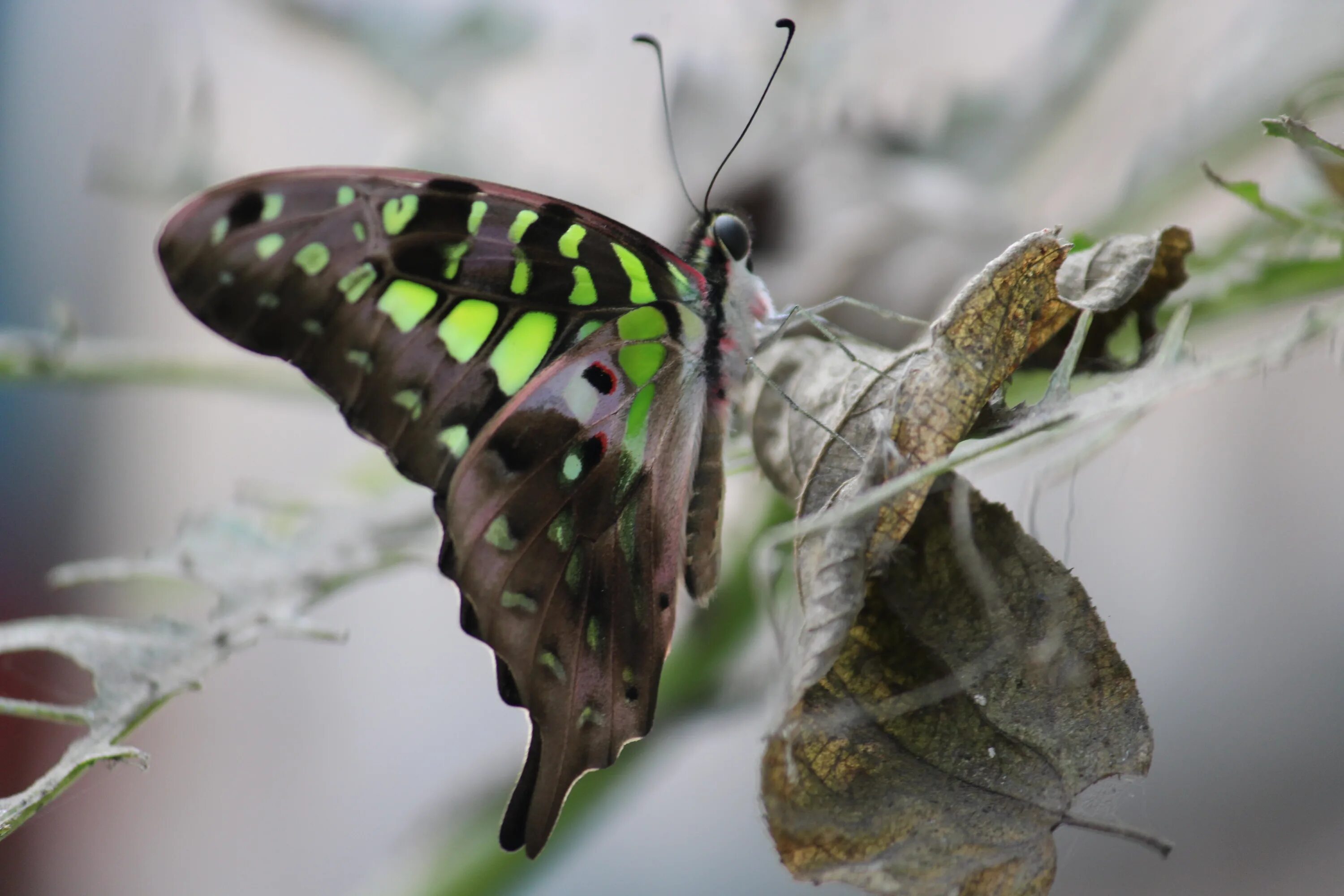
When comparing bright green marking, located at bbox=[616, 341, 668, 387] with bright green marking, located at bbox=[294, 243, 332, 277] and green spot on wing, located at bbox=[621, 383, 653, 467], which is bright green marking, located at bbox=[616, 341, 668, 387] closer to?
green spot on wing, located at bbox=[621, 383, 653, 467]

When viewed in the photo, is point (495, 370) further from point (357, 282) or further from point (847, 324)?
point (847, 324)

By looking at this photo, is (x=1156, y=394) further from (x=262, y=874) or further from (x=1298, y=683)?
(x=262, y=874)

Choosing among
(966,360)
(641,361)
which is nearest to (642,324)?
(641,361)

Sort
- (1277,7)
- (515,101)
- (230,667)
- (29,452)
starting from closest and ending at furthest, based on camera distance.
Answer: (1277,7) < (515,101) < (230,667) < (29,452)

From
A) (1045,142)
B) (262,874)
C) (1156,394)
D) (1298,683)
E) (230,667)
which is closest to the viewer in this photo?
(1156,394)

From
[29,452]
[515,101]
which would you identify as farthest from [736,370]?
[29,452]

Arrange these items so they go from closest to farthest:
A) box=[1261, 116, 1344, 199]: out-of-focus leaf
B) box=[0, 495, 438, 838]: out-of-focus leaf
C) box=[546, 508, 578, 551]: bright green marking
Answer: box=[1261, 116, 1344, 199]: out-of-focus leaf → box=[0, 495, 438, 838]: out-of-focus leaf → box=[546, 508, 578, 551]: bright green marking

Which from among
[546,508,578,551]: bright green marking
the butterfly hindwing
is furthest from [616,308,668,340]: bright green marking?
[546,508,578,551]: bright green marking
